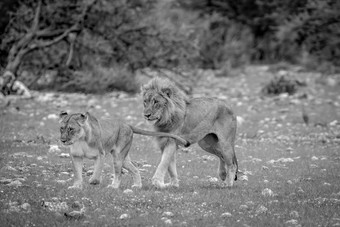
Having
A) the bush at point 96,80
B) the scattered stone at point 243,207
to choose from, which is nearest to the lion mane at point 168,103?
the scattered stone at point 243,207

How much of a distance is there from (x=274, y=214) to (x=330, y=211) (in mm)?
786

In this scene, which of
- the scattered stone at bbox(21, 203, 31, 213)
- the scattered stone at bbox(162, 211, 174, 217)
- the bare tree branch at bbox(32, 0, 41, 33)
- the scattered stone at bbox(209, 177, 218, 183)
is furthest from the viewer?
the bare tree branch at bbox(32, 0, 41, 33)

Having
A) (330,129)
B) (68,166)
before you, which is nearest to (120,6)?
(330,129)

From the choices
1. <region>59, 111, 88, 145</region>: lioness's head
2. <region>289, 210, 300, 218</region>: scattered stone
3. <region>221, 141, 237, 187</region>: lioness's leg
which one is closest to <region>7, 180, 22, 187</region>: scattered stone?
<region>59, 111, 88, 145</region>: lioness's head

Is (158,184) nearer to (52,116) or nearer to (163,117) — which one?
(163,117)

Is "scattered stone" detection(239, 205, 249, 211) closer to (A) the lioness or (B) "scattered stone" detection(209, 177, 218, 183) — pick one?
(A) the lioness

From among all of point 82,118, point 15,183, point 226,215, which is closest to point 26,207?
point 15,183

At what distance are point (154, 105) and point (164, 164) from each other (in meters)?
0.94

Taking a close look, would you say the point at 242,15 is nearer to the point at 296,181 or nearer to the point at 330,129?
the point at 330,129

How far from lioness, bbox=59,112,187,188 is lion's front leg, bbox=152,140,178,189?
199mm

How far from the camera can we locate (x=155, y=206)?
848cm

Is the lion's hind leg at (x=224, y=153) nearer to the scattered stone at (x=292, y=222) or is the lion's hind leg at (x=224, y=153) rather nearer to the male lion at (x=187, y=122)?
the male lion at (x=187, y=122)

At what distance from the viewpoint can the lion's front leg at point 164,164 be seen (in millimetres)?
9914

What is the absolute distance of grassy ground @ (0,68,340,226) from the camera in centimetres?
792
